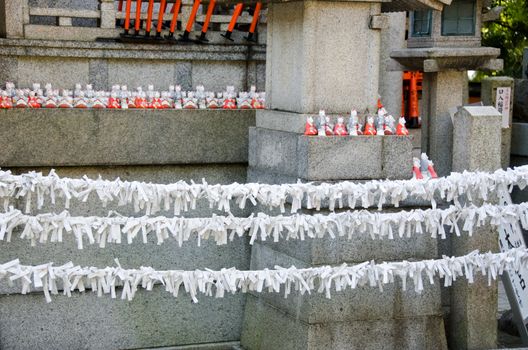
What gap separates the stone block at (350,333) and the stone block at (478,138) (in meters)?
1.47

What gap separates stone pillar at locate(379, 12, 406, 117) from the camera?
15.3 meters

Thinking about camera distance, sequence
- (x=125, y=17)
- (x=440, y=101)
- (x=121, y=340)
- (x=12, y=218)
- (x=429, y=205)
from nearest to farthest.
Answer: (x=12, y=218)
(x=429, y=205)
(x=121, y=340)
(x=125, y=17)
(x=440, y=101)

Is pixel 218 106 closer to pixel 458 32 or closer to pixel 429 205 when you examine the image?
pixel 429 205

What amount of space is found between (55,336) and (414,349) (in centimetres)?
342

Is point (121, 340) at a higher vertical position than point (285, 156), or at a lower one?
lower

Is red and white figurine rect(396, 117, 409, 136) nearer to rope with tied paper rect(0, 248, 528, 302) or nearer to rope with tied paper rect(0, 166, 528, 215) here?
rope with tied paper rect(0, 166, 528, 215)

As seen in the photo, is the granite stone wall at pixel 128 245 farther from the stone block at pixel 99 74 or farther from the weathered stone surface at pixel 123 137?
the stone block at pixel 99 74

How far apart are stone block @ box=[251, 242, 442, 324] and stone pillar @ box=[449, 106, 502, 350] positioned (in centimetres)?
33

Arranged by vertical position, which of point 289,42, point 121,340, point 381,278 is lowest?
point 121,340

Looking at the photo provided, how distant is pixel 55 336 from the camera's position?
415 inches

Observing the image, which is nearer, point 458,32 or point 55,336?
point 55,336

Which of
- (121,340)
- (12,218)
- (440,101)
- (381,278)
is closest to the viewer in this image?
(12,218)

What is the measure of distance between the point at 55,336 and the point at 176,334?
121 cm

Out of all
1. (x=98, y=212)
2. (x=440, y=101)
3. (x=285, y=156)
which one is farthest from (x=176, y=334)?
(x=440, y=101)
